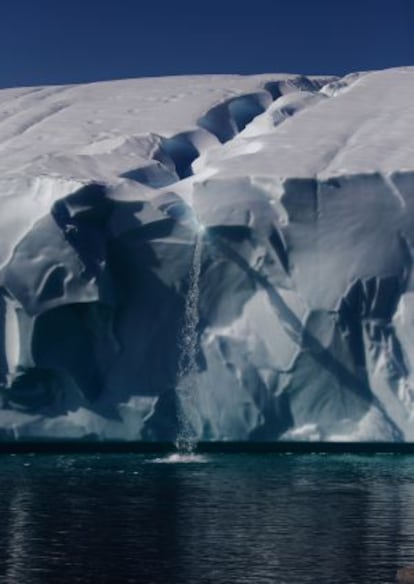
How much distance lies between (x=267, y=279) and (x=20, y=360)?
16.3ft

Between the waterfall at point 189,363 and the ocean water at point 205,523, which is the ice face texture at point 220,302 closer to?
the waterfall at point 189,363

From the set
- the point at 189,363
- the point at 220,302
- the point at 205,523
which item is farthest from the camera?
the point at 220,302

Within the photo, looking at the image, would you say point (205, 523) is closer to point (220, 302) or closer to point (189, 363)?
point (189, 363)

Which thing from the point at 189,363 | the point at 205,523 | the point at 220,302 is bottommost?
the point at 205,523

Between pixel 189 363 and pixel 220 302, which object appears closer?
pixel 189 363

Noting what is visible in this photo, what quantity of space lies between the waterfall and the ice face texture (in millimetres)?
108

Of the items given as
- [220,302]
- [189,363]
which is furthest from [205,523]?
[220,302]

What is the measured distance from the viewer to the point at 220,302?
24.5 metres

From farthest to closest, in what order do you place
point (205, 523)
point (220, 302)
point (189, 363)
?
point (220, 302)
point (189, 363)
point (205, 523)

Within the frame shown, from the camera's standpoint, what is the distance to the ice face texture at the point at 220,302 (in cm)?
2364

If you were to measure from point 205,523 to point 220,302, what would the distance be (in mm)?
9728

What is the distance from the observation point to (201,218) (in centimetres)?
2452

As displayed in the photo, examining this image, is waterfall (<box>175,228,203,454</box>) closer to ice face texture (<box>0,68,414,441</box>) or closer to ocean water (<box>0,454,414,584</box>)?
ice face texture (<box>0,68,414,441</box>)

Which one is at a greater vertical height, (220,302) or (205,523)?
(220,302)
